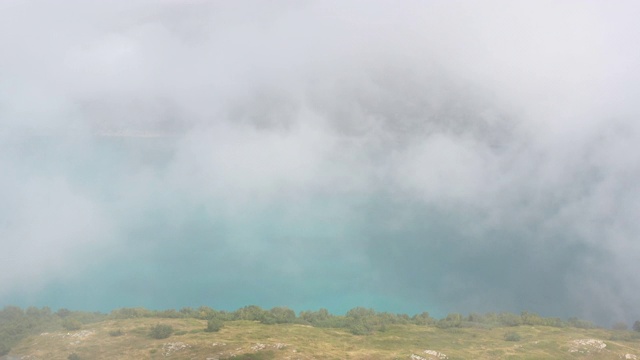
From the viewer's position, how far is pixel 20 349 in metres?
19.8

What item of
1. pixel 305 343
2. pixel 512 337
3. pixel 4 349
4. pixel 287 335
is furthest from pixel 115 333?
pixel 512 337

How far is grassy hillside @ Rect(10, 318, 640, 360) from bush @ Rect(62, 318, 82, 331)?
355 mm

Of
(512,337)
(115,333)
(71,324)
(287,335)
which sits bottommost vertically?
(115,333)

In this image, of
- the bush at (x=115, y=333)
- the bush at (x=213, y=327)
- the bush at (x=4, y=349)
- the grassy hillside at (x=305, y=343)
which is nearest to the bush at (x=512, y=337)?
the grassy hillside at (x=305, y=343)

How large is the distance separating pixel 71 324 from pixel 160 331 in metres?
4.95

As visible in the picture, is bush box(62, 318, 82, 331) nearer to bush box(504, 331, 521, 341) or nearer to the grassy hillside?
the grassy hillside

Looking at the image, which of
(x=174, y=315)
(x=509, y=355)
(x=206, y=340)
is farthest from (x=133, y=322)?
(x=509, y=355)

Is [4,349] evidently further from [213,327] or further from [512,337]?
[512,337]

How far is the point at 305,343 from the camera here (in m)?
20.9

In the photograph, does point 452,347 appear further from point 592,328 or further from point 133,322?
point 133,322

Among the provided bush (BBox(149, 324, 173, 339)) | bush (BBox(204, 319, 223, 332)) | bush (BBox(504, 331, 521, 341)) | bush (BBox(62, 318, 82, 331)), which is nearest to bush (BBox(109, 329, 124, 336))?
bush (BBox(149, 324, 173, 339))

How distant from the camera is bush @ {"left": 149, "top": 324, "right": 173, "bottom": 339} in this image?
68.5 ft

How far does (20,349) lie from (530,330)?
991 inches

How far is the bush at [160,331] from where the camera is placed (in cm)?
2088
